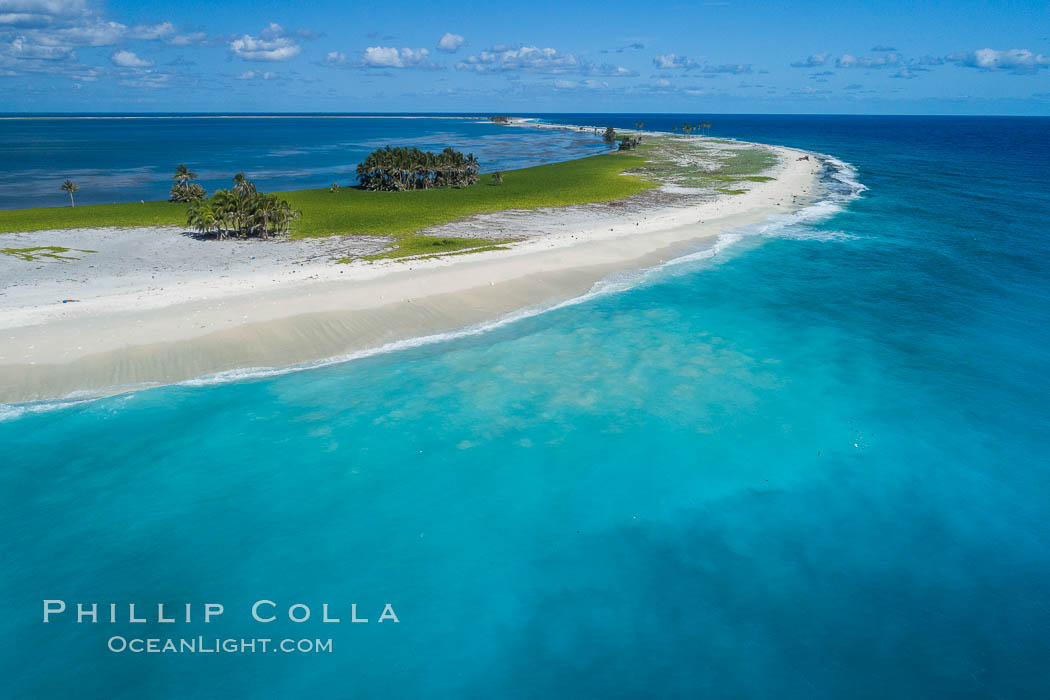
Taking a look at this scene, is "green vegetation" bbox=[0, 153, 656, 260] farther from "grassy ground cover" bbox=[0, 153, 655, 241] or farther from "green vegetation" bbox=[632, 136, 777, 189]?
"green vegetation" bbox=[632, 136, 777, 189]

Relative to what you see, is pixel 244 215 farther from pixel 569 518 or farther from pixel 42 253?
pixel 569 518

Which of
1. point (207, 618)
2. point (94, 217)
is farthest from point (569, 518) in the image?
point (94, 217)

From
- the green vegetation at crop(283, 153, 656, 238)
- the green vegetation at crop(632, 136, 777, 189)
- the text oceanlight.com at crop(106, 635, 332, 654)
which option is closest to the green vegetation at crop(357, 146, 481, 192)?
the green vegetation at crop(283, 153, 656, 238)

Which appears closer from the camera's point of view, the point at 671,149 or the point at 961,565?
the point at 961,565

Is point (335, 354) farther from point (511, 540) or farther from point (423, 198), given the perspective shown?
point (423, 198)

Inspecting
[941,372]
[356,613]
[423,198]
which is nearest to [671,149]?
[423,198]

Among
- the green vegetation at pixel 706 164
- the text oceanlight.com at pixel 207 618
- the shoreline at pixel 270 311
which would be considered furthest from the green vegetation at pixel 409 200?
the text oceanlight.com at pixel 207 618
